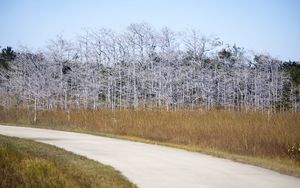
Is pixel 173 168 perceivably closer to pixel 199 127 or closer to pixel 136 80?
pixel 199 127

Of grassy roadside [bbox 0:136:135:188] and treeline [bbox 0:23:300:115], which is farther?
treeline [bbox 0:23:300:115]

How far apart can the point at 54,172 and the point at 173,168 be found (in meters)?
3.53

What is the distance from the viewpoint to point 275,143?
16.7 meters

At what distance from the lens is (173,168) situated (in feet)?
40.0

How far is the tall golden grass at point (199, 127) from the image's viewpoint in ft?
55.9

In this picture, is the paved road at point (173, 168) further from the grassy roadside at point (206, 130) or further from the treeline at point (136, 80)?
the treeline at point (136, 80)

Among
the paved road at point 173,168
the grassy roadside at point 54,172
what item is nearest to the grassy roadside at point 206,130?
the paved road at point 173,168

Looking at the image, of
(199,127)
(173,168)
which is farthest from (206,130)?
(173,168)

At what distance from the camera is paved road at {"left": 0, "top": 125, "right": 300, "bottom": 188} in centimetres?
1032

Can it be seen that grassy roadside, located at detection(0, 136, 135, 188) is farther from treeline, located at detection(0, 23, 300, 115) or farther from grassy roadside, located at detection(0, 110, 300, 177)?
treeline, located at detection(0, 23, 300, 115)

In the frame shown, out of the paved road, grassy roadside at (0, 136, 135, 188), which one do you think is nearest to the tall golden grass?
the paved road

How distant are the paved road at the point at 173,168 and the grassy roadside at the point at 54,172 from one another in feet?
1.93

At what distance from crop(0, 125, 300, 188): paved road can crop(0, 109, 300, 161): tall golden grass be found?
270cm

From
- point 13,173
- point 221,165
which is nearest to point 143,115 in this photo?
point 221,165
